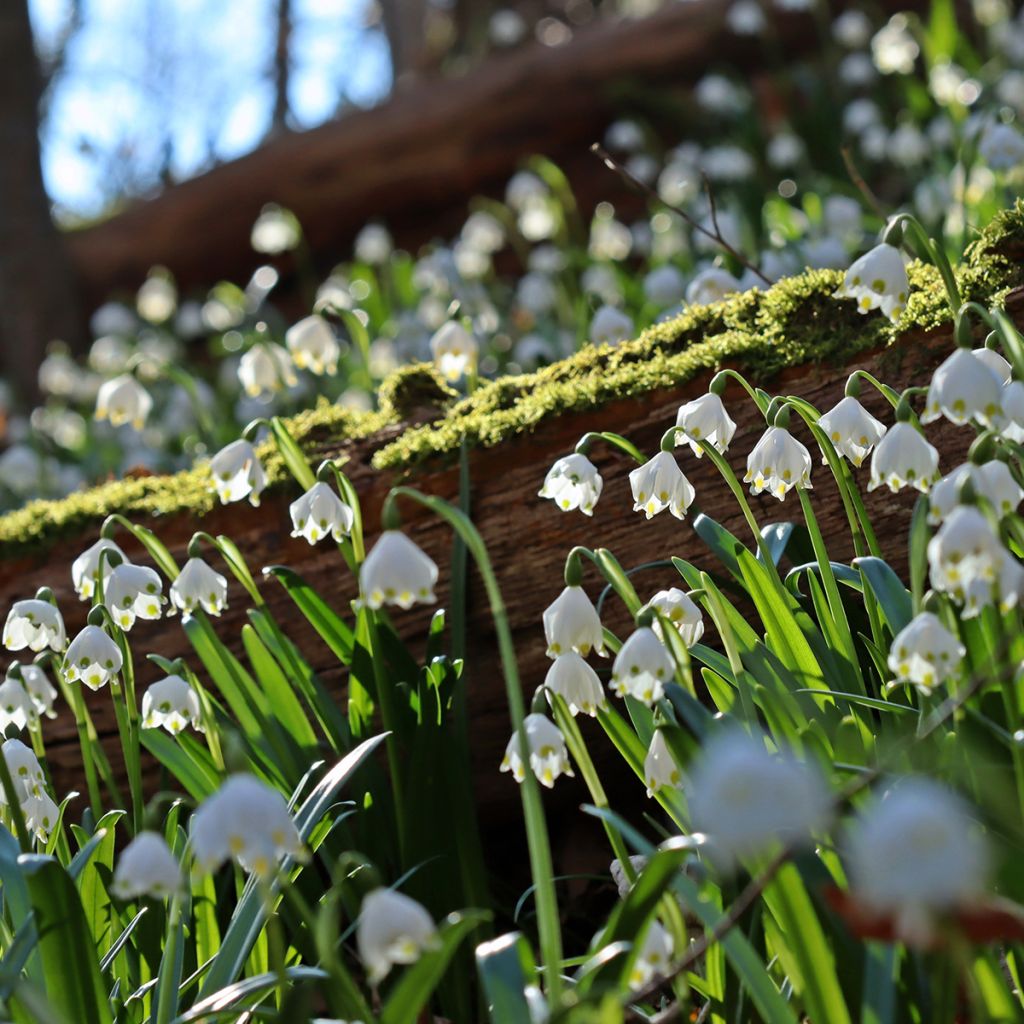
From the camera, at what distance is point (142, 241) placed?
7.04m

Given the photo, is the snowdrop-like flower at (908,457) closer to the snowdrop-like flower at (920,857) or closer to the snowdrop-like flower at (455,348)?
the snowdrop-like flower at (920,857)

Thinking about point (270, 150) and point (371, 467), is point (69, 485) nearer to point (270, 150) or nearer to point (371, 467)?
point (371, 467)

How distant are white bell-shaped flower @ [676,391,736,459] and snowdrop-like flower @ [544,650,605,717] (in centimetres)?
42

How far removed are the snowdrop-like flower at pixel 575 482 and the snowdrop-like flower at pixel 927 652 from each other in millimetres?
620

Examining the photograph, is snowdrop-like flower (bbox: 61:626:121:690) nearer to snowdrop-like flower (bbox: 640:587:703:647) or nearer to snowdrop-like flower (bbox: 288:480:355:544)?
snowdrop-like flower (bbox: 288:480:355:544)

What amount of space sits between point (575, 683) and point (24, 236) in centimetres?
572

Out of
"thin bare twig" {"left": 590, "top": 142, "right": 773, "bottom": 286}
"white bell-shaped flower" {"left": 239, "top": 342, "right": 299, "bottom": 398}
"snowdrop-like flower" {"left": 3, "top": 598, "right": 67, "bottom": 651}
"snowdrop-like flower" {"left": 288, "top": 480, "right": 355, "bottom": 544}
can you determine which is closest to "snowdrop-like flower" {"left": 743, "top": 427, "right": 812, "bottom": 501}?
"snowdrop-like flower" {"left": 288, "top": 480, "right": 355, "bottom": 544}

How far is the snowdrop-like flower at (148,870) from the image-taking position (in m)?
1.16

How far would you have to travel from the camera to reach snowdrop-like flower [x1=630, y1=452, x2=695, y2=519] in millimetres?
1814

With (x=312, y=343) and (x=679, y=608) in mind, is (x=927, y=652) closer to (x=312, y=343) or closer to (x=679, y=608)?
(x=679, y=608)

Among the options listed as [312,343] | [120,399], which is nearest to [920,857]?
[312,343]

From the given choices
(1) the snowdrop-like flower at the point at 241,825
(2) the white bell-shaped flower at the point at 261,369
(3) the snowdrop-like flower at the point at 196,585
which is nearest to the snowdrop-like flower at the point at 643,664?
(1) the snowdrop-like flower at the point at 241,825

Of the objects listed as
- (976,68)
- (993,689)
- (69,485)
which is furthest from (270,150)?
(993,689)

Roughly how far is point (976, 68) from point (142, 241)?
4.58m
